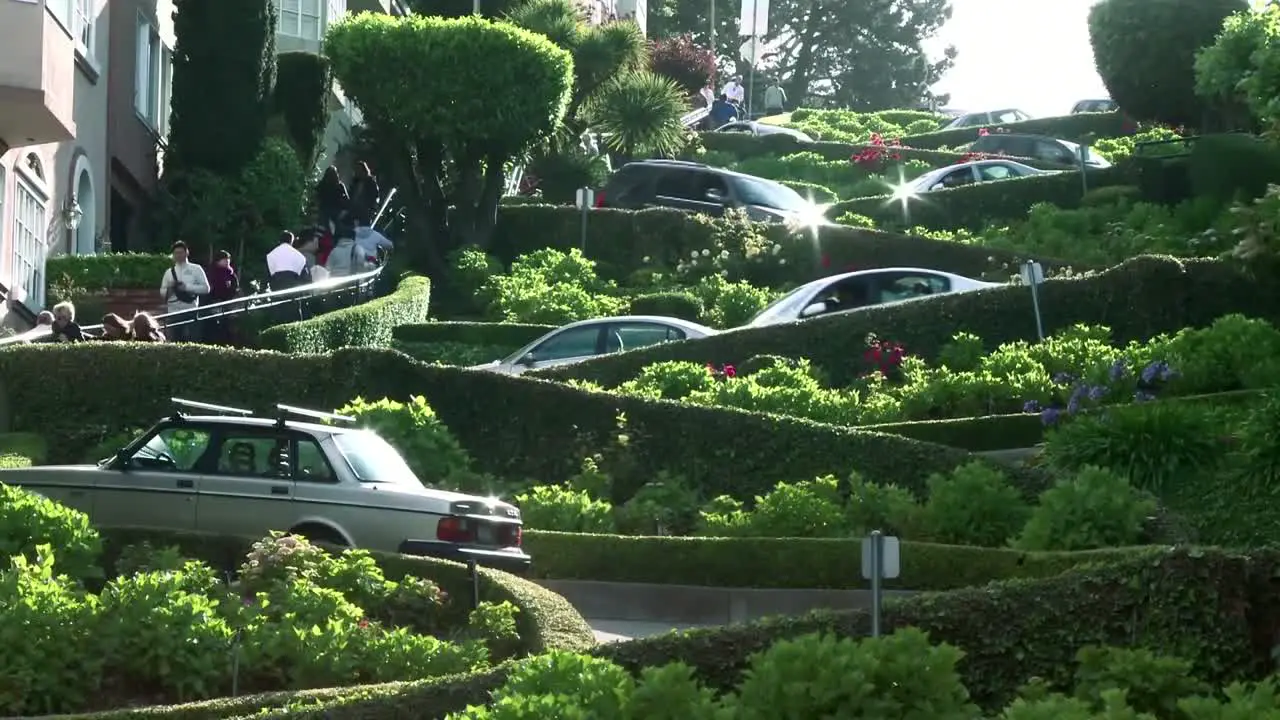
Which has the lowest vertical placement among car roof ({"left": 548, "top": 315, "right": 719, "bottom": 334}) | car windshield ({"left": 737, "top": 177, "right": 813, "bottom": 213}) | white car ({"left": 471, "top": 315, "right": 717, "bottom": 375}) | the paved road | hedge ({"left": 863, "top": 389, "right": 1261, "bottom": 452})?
the paved road

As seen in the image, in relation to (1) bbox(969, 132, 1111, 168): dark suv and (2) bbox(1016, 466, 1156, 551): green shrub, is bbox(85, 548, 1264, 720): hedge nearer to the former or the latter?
(2) bbox(1016, 466, 1156, 551): green shrub

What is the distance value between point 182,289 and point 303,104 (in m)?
13.6

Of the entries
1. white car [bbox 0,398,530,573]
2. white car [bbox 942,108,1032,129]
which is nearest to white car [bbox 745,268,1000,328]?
white car [bbox 0,398,530,573]

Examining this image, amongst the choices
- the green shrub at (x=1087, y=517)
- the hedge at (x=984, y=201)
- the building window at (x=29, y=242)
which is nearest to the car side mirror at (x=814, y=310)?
the building window at (x=29, y=242)

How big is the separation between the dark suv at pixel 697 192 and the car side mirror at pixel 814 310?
433 inches

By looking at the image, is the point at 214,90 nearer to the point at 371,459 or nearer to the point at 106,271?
the point at 106,271

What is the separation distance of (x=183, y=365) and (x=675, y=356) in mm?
6071

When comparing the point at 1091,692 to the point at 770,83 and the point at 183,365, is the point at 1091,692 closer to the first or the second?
the point at 183,365

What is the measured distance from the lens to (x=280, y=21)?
47094mm

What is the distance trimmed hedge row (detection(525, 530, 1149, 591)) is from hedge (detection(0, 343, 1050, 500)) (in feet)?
12.5

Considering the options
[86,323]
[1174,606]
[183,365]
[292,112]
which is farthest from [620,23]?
[1174,606]

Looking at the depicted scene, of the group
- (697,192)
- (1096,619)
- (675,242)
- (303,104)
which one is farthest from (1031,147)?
(1096,619)

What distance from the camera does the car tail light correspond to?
16.9 meters

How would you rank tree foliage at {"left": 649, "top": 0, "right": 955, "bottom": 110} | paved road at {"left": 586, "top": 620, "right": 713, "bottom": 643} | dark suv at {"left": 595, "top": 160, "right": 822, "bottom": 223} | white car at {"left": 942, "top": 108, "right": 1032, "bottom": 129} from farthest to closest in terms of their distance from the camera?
tree foliage at {"left": 649, "top": 0, "right": 955, "bottom": 110} → white car at {"left": 942, "top": 108, "right": 1032, "bottom": 129} → dark suv at {"left": 595, "top": 160, "right": 822, "bottom": 223} → paved road at {"left": 586, "top": 620, "right": 713, "bottom": 643}
